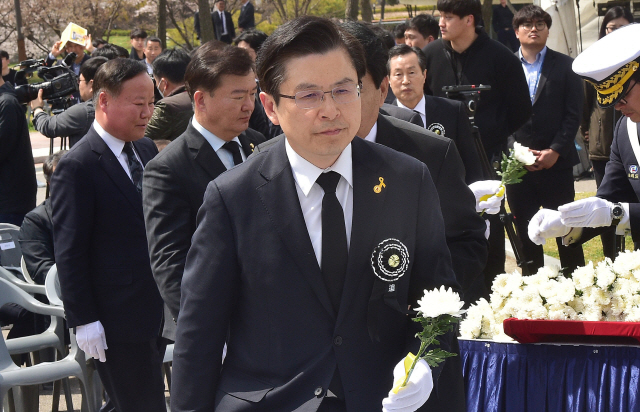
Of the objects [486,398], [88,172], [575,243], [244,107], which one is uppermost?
[244,107]

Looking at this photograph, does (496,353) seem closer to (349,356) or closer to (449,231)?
(449,231)

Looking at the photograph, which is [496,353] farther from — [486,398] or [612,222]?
[612,222]

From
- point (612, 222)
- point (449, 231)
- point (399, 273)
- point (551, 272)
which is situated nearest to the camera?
point (399, 273)

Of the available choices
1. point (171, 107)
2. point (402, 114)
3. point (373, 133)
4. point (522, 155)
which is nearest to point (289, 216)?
point (373, 133)

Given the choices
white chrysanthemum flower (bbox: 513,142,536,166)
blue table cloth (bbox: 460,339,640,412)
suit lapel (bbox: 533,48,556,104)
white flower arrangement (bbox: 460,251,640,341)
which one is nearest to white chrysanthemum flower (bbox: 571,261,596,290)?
white flower arrangement (bbox: 460,251,640,341)

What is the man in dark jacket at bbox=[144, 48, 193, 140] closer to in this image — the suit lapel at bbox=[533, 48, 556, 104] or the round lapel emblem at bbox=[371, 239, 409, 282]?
the suit lapel at bbox=[533, 48, 556, 104]

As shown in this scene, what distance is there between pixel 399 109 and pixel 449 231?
0.94 m

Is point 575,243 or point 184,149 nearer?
point 184,149

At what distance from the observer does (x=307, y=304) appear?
2150 millimetres

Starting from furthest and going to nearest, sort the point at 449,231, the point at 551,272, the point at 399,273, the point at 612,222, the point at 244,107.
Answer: the point at 612,222 < the point at 244,107 < the point at 551,272 < the point at 449,231 < the point at 399,273

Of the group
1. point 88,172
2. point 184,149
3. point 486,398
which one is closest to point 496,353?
point 486,398

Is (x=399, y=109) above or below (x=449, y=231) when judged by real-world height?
above

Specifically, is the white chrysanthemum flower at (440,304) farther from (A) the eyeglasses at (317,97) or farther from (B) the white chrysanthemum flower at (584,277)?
(B) the white chrysanthemum flower at (584,277)

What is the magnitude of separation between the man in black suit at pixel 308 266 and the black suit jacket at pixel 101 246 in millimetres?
1830
